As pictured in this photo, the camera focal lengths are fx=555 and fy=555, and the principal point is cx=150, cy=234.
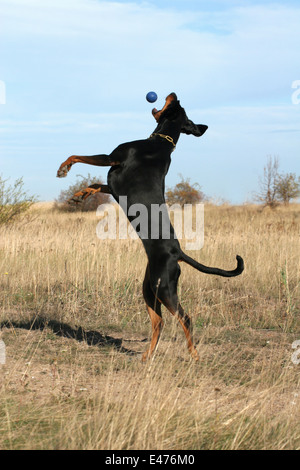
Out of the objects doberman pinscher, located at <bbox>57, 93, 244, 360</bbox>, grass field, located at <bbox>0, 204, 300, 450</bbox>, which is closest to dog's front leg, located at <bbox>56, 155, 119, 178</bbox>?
doberman pinscher, located at <bbox>57, 93, 244, 360</bbox>

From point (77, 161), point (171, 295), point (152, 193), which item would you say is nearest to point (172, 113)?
point (152, 193)

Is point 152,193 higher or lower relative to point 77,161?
lower

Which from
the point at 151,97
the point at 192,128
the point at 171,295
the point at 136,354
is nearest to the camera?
the point at 171,295

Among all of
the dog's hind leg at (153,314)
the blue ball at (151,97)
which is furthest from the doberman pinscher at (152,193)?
the blue ball at (151,97)

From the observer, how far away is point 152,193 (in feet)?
15.1

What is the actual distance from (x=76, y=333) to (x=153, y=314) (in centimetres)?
145

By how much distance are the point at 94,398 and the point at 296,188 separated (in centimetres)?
2071

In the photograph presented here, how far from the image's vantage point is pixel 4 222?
14.0 metres

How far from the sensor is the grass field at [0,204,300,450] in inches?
124

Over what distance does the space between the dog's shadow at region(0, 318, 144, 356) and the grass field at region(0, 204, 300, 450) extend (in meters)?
0.02

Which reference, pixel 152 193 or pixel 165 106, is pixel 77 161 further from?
pixel 165 106

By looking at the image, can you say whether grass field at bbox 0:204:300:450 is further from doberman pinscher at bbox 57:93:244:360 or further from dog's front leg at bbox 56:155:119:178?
dog's front leg at bbox 56:155:119:178

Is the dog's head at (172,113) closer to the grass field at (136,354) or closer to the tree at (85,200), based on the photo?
the grass field at (136,354)
